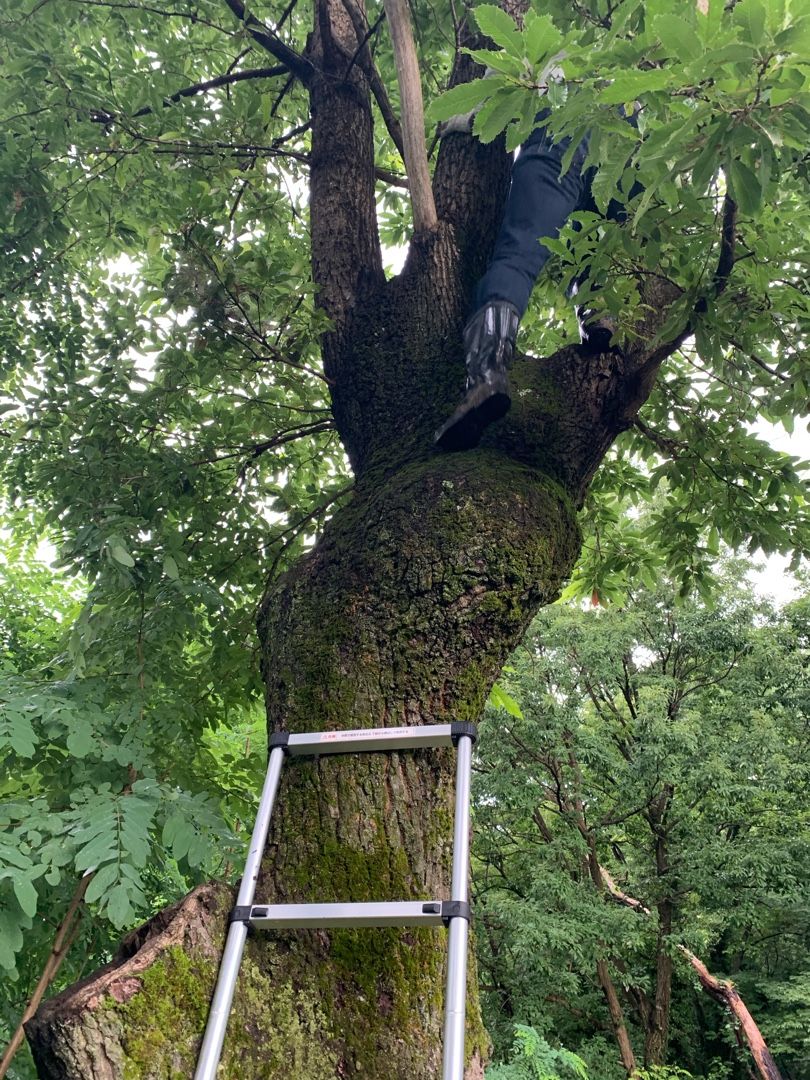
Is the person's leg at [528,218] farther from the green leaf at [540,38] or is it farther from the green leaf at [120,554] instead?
the green leaf at [120,554]

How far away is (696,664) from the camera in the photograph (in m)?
12.5

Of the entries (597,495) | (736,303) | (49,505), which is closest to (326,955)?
(736,303)

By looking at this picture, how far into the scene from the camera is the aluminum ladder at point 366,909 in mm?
1391

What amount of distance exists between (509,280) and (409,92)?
0.72m

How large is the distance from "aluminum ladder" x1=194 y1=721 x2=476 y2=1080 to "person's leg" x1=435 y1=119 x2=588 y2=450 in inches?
43.8

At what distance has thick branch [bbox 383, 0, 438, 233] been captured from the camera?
2338 mm

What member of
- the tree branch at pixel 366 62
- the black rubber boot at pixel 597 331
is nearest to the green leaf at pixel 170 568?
the black rubber boot at pixel 597 331

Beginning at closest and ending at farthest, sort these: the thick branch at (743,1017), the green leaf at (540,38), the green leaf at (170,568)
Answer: the green leaf at (540,38) → the green leaf at (170,568) → the thick branch at (743,1017)

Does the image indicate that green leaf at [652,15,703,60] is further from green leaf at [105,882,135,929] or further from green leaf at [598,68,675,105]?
green leaf at [105,882,135,929]

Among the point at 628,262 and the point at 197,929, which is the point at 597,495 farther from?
the point at 197,929

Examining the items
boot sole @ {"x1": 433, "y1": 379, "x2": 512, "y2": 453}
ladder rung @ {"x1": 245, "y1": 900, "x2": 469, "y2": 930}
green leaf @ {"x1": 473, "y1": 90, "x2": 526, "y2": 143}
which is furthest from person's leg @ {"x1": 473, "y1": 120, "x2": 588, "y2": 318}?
ladder rung @ {"x1": 245, "y1": 900, "x2": 469, "y2": 930}

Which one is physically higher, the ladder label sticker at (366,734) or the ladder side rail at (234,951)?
the ladder label sticker at (366,734)

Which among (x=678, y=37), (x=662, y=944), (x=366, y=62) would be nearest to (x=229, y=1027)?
(x=678, y=37)

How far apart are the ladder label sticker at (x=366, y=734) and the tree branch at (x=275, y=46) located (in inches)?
127
